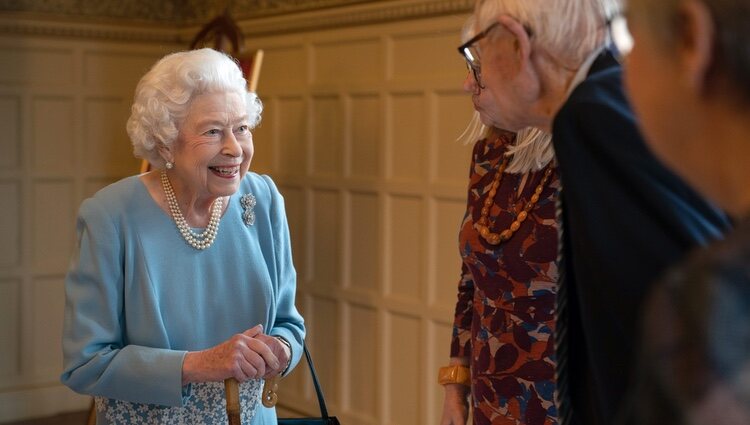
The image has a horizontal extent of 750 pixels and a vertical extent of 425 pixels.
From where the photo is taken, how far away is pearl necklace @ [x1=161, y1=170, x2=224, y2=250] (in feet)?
7.82

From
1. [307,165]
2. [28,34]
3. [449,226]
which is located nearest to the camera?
[449,226]

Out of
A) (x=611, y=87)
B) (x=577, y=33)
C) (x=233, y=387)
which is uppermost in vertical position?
(x=577, y=33)

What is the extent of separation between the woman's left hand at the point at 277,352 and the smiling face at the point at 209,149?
366 mm

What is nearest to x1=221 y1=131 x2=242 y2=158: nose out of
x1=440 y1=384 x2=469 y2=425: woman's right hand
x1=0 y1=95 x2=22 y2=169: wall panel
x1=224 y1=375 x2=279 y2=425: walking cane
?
x1=224 y1=375 x2=279 y2=425: walking cane

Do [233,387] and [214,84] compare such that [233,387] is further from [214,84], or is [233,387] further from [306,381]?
[306,381]

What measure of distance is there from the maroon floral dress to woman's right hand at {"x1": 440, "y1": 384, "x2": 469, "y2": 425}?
0.11 metres

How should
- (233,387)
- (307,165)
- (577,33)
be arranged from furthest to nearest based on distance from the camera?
(307,165) < (233,387) < (577,33)

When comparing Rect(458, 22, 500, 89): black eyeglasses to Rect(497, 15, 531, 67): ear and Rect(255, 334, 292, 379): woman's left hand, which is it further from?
Rect(255, 334, 292, 379): woman's left hand

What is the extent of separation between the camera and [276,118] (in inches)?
195

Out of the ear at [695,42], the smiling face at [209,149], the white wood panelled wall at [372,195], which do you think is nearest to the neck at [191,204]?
the smiling face at [209,149]

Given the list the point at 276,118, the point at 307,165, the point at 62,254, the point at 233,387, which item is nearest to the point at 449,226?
the point at 307,165

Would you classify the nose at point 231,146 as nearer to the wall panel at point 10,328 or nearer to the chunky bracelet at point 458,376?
the chunky bracelet at point 458,376

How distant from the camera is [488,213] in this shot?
1998 millimetres

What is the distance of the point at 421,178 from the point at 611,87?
2.72m
